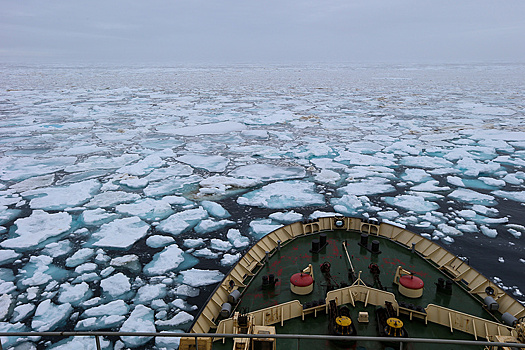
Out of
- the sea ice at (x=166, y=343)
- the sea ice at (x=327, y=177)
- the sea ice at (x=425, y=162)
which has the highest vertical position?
the sea ice at (x=425, y=162)

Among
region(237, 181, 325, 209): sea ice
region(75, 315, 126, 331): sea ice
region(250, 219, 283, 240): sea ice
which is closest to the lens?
region(75, 315, 126, 331): sea ice

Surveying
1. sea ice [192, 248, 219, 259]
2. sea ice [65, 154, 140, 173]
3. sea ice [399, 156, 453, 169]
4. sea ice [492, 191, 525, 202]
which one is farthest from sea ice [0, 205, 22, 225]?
sea ice [492, 191, 525, 202]

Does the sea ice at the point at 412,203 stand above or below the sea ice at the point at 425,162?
below

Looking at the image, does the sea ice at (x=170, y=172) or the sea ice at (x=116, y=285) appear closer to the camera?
the sea ice at (x=116, y=285)

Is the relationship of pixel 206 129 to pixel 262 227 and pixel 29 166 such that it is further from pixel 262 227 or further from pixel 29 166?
pixel 262 227

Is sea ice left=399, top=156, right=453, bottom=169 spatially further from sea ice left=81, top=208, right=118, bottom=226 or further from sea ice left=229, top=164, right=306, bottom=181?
sea ice left=81, top=208, right=118, bottom=226

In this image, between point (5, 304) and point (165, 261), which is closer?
point (5, 304)

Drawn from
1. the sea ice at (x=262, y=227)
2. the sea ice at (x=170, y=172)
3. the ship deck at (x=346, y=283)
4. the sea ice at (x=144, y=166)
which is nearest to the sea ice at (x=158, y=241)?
the sea ice at (x=262, y=227)

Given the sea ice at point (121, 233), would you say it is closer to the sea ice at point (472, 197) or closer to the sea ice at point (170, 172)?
the sea ice at point (170, 172)

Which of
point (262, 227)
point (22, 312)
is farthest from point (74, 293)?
point (262, 227)
